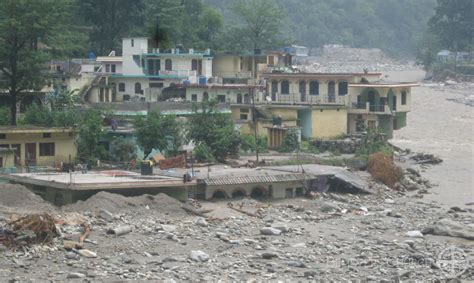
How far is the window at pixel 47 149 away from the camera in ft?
120

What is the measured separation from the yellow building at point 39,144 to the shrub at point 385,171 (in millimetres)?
9453

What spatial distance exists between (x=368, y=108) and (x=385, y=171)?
31.4ft

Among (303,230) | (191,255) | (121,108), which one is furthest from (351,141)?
(191,255)

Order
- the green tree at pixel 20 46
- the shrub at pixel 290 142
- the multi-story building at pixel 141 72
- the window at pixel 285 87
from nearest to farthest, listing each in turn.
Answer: the green tree at pixel 20 46 < the shrub at pixel 290 142 < the window at pixel 285 87 < the multi-story building at pixel 141 72

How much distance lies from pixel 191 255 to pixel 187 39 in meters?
35.1

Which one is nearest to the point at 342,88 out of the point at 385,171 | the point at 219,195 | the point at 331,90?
the point at 331,90

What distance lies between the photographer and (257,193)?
33.7 metres

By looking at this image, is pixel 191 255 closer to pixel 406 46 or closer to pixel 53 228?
pixel 53 228

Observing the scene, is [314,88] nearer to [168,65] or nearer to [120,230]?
[168,65]

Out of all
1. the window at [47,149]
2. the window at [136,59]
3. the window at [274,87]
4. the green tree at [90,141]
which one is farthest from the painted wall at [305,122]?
the window at [47,149]

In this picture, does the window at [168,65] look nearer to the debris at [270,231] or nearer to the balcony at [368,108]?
the balcony at [368,108]

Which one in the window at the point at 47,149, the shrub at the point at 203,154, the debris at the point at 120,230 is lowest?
the debris at the point at 120,230

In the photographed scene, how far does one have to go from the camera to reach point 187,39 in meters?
59.5

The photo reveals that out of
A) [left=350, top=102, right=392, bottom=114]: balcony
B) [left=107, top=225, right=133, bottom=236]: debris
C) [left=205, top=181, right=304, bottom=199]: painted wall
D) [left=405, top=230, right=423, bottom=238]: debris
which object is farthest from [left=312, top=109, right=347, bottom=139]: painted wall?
[left=107, top=225, right=133, bottom=236]: debris
